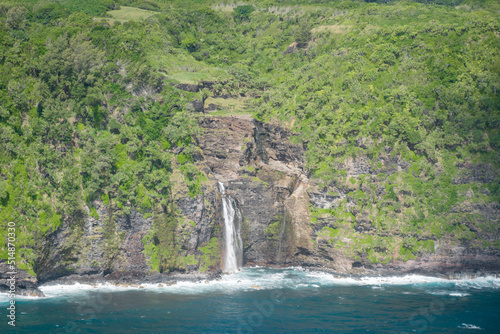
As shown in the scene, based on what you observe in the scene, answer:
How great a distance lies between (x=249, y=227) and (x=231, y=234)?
377cm

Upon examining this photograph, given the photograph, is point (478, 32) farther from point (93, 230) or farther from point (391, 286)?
point (93, 230)

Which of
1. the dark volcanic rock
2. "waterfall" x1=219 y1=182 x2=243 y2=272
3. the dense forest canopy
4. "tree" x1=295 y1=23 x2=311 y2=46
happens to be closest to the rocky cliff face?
"waterfall" x1=219 y1=182 x2=243 y2=272

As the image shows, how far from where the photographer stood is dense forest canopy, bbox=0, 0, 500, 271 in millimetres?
68125

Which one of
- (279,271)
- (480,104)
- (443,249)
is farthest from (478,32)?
(279,271)

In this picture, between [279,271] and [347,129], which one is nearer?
[279,271]

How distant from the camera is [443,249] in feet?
241

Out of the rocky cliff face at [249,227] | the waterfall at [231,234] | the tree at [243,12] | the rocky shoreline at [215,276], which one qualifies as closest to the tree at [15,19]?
the rocky cliff face at [249,227]

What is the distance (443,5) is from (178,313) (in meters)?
122

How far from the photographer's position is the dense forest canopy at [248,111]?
224 ft

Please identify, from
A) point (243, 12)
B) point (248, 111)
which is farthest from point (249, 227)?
point (243, 12)

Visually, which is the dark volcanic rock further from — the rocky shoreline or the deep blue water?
the deep blue water

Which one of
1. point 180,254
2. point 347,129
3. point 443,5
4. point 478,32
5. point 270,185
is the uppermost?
point 443,5

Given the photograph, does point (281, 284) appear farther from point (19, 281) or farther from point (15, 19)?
point (15, 19)

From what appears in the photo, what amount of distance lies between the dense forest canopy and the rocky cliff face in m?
1.37
